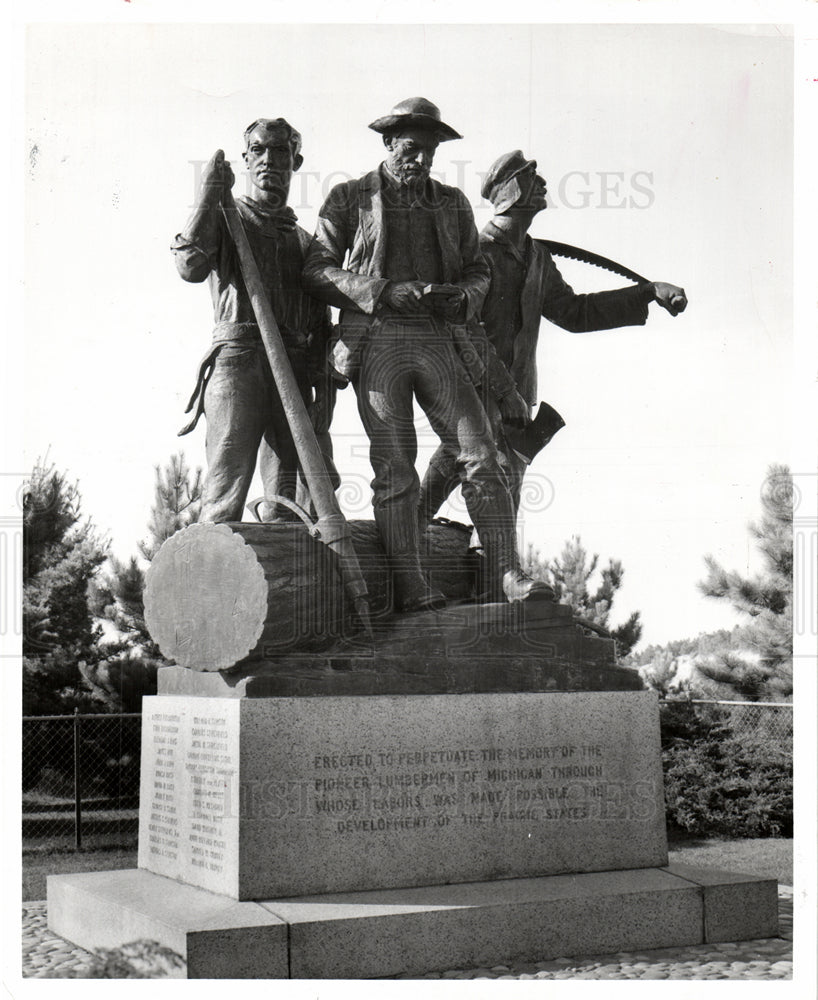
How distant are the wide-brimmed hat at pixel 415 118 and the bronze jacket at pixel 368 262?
26 centimetres

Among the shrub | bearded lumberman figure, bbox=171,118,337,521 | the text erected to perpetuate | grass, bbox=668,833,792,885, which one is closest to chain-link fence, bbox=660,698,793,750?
the shrub

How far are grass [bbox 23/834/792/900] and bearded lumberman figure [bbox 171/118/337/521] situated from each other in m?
4.84

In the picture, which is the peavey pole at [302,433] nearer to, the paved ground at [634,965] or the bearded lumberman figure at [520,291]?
the bearded lumberman figure at [520,291]

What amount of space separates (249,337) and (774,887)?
3749 millimetres

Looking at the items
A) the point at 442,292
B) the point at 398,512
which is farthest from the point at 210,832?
the point at 442,292

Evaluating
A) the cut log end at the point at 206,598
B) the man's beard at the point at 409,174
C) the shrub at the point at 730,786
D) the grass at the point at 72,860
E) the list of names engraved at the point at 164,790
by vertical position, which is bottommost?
the grass at the point at 72,860

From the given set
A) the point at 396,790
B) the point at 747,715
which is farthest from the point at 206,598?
the point at 747,715

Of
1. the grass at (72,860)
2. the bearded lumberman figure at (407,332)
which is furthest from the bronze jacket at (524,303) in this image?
the grass at (72,860)

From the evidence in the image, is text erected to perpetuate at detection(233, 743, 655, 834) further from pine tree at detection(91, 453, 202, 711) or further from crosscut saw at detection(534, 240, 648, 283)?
pine tree at detection(91, 453, 202, 711)

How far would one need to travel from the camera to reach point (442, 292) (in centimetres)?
702

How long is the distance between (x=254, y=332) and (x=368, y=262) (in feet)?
2.45

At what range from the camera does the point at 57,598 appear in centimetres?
1323

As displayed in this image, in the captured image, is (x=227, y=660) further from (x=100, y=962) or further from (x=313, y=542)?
(x=100, y=962)

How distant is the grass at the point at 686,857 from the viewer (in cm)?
1086
